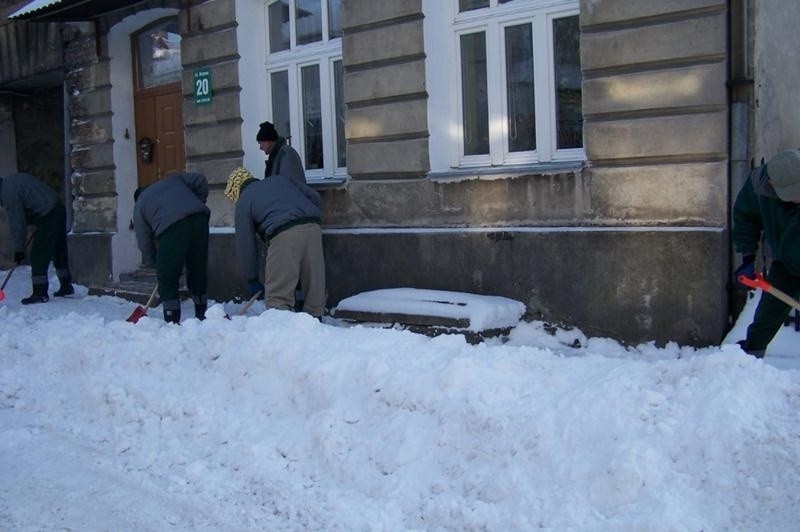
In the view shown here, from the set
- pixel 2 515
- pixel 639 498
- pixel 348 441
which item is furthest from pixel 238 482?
pixel 639 498

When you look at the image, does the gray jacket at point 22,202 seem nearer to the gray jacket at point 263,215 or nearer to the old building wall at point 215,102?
the old building wall at point 215,102

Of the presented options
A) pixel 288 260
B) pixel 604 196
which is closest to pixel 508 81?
pixel 604 196

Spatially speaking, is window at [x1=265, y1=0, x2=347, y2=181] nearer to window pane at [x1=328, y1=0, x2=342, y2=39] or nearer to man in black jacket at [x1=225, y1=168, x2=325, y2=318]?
window pane at [x1=328, y1=0, x2=342, y2=39]

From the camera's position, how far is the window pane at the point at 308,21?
9.30 meters

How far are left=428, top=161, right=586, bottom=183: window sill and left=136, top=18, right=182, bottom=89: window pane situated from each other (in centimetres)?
456

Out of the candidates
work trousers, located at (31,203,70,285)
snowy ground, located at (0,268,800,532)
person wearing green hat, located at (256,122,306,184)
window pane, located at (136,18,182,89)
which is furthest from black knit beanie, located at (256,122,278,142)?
work trousers, located at (31,203,70,285)

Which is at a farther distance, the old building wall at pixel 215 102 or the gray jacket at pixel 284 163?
the old building wall at pixel 215 102

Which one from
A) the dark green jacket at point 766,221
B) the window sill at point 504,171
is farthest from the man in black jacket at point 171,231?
the dark green jacket at point 766,221

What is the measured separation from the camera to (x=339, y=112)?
925cm

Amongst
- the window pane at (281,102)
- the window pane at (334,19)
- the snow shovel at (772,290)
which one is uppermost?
the window pane at (334,19)

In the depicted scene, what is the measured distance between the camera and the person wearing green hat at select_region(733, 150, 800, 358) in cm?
488

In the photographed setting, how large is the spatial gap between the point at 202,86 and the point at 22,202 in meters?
2.41

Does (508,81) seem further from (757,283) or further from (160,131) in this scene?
(160,131)

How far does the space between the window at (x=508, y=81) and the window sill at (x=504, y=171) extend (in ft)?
0.53
